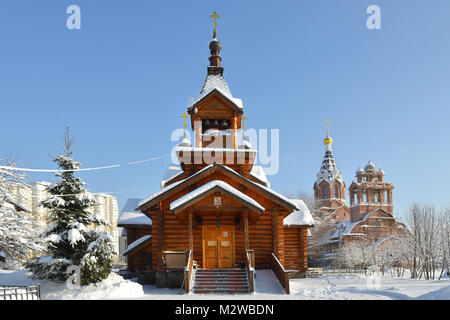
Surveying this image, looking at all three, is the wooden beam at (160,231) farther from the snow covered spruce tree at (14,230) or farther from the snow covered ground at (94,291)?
the snow covered spruce tree at (14,230)

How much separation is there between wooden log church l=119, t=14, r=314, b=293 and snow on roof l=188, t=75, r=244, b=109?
0.07 m

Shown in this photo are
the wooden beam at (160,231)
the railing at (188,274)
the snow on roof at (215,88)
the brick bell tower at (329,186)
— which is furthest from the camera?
the brick bell tower at (329,186)

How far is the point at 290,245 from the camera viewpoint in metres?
25.9

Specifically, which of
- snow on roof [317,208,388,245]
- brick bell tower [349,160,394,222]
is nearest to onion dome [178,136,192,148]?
snow on roof [317,208,388,245]

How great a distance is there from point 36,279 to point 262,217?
11.2m

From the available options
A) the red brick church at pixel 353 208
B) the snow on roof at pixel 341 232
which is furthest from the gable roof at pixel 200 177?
the snow on roof at pixel 341 232

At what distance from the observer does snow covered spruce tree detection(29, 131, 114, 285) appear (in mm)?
15297

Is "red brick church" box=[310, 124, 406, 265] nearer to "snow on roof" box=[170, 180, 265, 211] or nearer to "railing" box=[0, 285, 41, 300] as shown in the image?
"snow on roof" box=[170, 180, 265, 211]

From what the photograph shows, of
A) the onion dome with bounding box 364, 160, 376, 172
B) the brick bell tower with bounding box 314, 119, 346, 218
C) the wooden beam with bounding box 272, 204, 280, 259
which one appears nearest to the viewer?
the wooden beam with bounding box 272, 204, 280, 259

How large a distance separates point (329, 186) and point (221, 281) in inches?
2662

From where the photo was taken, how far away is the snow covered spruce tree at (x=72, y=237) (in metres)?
15.3

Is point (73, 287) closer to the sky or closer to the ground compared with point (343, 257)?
closer to the sky
